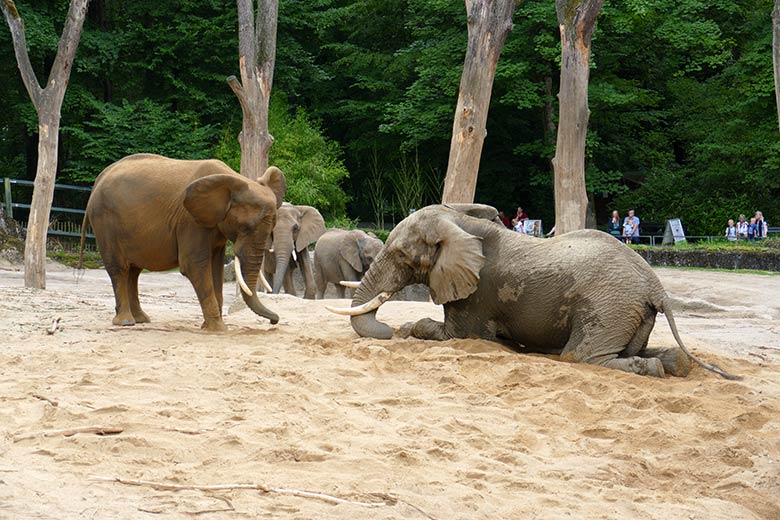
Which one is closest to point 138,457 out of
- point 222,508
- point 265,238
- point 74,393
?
point 222,508

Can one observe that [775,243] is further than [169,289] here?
Yes

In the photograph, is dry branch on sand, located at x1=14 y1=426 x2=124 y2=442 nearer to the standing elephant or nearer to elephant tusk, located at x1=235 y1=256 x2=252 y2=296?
elephant tusk, located at x1=235 y1=256 x2=252 y2=296

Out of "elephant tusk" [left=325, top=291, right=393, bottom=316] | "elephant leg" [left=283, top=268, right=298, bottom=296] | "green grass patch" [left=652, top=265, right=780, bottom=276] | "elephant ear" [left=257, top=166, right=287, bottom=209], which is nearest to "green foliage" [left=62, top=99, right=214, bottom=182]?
"elephant leg" [left=283, top=268, right=298, bottom=296]

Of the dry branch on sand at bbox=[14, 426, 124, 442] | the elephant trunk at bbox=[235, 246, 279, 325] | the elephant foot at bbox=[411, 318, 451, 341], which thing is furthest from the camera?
the elephant trunk at bbox=[235, 246, 279, 325]

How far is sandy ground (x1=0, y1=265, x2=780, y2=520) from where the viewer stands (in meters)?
4.11

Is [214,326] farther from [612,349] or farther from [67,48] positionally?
[67,48]

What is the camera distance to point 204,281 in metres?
9.20

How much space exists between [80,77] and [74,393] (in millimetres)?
27788

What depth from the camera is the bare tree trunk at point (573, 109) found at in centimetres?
1436

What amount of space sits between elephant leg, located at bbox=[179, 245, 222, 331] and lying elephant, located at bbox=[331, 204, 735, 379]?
1.28m

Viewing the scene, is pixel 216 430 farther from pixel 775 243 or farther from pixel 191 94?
pixel 191 94

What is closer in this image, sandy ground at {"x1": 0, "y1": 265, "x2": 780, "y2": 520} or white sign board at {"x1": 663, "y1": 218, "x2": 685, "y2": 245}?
sandy ground at {"x1": 0, "y1": 265, "x2": 780, "y2": 520}

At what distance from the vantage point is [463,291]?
Answer: 330 inches

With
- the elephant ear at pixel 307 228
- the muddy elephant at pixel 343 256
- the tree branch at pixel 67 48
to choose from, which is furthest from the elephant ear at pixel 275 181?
the tree branch at pixel 67 48
